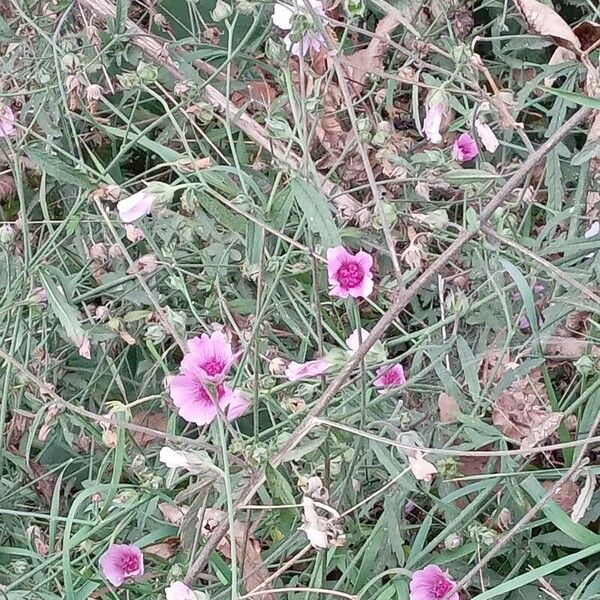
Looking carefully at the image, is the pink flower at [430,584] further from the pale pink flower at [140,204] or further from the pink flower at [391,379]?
the pale pink flower at [140,204]

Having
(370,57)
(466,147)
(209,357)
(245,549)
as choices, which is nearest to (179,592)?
(245,549)

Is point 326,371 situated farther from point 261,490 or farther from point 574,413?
point 574,413

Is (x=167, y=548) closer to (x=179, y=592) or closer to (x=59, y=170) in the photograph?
(x=179, y=592)

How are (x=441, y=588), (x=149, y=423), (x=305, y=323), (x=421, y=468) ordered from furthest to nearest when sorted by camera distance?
(x=149, y=423) < (x=305, y=323) < (x=441, y=588) < (x=421, y=468)

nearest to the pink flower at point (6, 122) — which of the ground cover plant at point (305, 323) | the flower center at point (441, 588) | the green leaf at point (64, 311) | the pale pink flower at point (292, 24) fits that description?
the ground cover plant at point (305, 323)

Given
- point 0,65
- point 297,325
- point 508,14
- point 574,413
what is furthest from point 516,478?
point 0,65

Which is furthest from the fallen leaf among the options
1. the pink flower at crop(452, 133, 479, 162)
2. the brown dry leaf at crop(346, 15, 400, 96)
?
the brown dry leaf at crop(346, 15, 400, 96)

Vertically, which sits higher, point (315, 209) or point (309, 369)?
point (315, 209)
